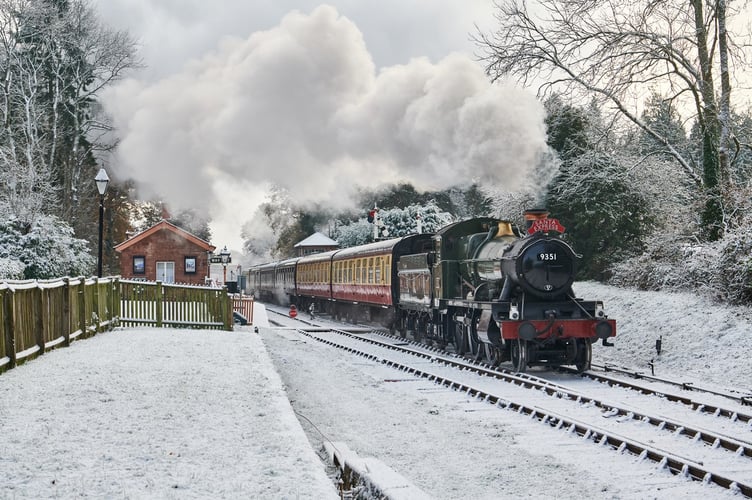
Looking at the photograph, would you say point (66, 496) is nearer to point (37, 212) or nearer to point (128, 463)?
point (128, 463)

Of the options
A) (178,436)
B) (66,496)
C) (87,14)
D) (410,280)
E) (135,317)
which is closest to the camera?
(66,496)

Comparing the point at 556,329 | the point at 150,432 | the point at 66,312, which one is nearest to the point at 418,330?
the point at 556,329

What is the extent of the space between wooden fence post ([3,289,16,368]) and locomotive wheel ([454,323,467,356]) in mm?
8643

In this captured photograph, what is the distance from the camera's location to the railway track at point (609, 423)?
21.6 feet

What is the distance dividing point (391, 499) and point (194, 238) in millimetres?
32625

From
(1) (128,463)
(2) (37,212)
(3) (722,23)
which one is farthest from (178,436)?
(2) (37,212)

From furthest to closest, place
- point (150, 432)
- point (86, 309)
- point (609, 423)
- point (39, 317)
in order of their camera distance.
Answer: point (86, 309) < point (39, 317) < point (609, 423) < point (150, 432)

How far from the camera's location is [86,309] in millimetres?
14086

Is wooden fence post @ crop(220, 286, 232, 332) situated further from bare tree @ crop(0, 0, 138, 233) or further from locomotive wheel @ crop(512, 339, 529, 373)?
bare tree @ crop(0, 0, 138, 233)

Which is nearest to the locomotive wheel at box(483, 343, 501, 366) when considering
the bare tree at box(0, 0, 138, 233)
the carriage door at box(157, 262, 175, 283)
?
the bare tree at box(0, 0, 138, 233)

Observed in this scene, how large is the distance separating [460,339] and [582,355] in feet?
10.5

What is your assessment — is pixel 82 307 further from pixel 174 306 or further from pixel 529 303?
pixel 529 303

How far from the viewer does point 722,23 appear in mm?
19094

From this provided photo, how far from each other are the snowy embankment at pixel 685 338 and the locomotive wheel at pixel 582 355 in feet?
3.67
